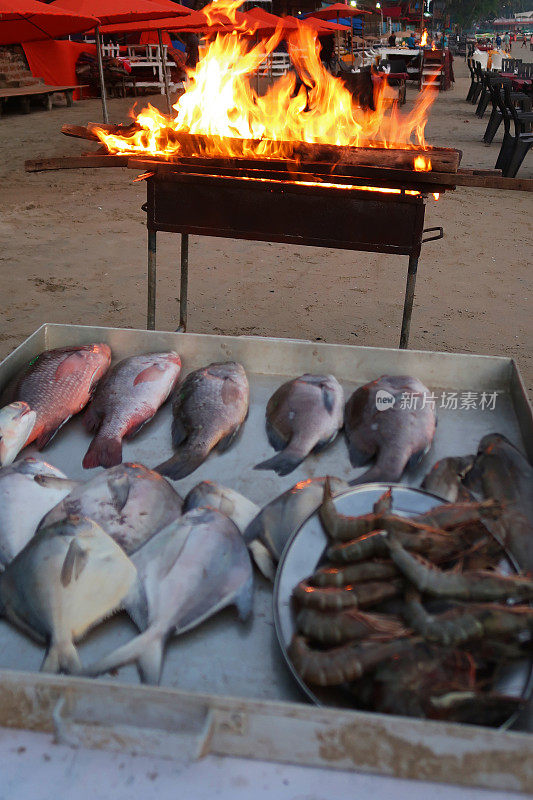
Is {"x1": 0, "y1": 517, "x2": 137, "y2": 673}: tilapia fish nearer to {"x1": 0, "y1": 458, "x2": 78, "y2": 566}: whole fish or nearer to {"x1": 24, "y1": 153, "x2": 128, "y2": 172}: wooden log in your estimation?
{"x1": 0, "y1": 458, "x2": 78, "y2": 566}: whole fish

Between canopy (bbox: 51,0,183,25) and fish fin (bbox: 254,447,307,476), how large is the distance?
950 cm

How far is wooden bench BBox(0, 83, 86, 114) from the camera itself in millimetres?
15508

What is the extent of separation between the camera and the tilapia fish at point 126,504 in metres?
2.05

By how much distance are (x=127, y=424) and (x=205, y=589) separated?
1019 millimetres

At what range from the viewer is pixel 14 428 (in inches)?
97.7

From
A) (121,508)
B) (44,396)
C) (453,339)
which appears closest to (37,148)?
(453,339)

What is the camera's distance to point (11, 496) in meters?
2.15

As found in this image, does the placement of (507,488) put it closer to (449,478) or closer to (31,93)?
A: (449,478)

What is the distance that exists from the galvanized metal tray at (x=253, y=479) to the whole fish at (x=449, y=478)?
108 mm

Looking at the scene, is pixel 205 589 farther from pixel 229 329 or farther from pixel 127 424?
pixel 229 329

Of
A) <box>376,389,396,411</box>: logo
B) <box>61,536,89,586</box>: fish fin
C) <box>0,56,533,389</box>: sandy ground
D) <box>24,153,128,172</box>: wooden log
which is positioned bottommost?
<box>0,56,533,389</box>: sandy ground

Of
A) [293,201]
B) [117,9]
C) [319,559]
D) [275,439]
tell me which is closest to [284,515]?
[319,559]

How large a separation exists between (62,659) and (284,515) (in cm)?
79

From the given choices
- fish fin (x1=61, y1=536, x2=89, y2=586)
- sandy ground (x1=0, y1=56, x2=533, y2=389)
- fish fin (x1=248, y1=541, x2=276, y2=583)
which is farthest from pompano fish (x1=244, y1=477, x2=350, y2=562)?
sandy ground (x1=0, y1=56, x2=533, y2=389)
